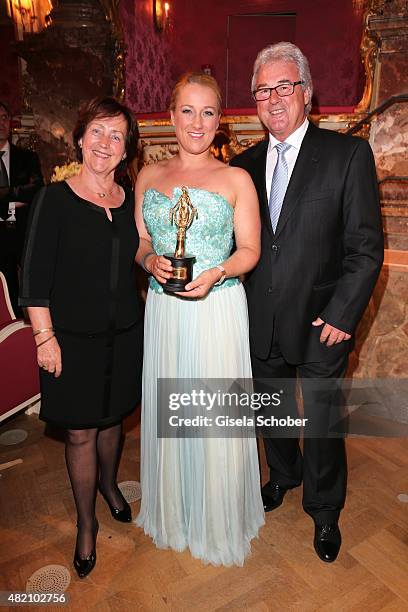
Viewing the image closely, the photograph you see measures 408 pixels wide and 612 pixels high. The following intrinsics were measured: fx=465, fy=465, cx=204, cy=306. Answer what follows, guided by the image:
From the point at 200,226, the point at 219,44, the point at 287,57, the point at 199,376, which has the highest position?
the point at 219,44

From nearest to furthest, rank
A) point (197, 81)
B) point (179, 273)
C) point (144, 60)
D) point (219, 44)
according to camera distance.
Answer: point (179, 273) < point (197, 81) < point (144, 60) < point (219, 44)

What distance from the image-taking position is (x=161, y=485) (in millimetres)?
2312

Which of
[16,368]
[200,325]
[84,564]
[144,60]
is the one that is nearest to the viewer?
[200,325]

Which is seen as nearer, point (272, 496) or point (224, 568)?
point (224, 568)

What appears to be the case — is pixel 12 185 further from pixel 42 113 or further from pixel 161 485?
pixel 161 485

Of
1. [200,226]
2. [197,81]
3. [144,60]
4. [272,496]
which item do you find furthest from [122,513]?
[144,60]

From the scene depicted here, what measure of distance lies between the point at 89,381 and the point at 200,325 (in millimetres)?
574

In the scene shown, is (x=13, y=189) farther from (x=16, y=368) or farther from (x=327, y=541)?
(x=327, y=541)

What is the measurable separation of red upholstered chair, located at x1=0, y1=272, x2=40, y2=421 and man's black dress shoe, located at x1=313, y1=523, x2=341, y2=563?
6.41ft

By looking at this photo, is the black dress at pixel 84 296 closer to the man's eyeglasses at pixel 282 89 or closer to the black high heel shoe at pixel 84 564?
the black high heel shoe at pixel 84 564

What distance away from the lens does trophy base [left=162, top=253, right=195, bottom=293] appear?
1.87 meters

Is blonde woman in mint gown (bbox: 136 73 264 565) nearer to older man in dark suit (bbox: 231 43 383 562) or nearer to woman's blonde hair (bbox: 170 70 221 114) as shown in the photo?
woman's blonde hair (bbox: 170 70 221 114)

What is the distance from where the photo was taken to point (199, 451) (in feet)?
7.34

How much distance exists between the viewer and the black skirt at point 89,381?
2.09m
